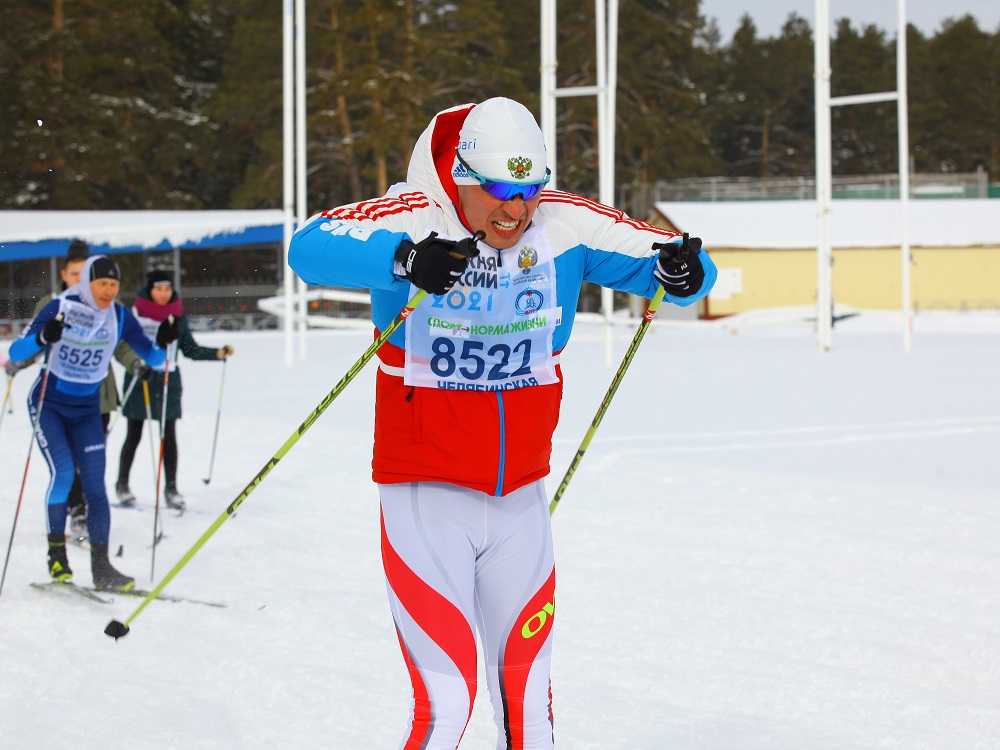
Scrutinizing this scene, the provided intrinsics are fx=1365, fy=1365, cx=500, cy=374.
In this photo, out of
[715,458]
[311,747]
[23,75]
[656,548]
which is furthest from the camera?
[23,75]

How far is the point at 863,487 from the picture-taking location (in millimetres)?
9914

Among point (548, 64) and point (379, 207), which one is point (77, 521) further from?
point (548, 64)

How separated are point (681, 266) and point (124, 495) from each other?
7.13 metres

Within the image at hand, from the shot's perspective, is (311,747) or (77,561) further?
(77,561)

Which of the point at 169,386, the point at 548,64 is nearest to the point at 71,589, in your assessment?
the point at 169,386

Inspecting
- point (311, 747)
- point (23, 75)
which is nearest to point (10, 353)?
point (311, 747)

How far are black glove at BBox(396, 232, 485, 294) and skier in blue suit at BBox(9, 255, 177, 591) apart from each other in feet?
14.2

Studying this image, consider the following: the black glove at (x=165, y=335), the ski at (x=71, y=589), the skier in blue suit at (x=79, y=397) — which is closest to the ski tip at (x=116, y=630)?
the ski at (x=71, y=589)

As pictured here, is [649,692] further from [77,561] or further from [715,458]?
[715,458]

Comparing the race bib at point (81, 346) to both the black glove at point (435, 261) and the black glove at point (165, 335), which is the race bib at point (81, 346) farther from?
the black glove at point (435, 261)

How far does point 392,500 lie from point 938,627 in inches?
138

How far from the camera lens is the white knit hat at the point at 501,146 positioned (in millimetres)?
3209

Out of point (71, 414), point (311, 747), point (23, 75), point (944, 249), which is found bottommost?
point (311, 747)

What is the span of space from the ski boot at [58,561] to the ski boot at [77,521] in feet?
4.22
